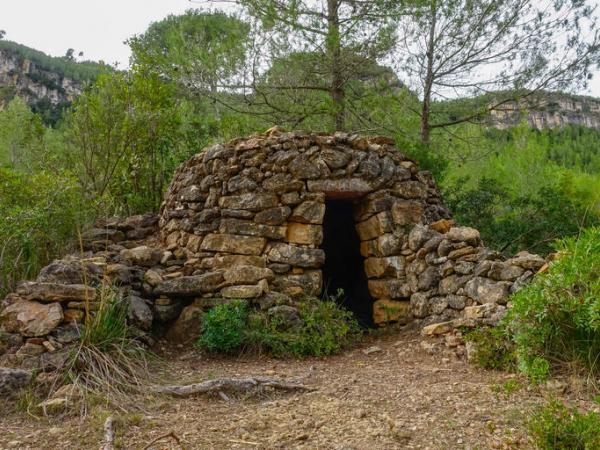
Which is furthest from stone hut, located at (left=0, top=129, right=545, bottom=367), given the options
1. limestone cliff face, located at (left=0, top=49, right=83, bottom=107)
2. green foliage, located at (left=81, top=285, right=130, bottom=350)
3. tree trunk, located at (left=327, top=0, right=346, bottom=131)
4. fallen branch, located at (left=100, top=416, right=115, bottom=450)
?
limestone cliff face, located at (left=0, top=49, right=83, bottom=107)

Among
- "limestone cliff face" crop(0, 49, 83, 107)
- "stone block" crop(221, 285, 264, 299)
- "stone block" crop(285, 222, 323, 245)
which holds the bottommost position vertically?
"stone block" crop(221, 285, 264, 299)

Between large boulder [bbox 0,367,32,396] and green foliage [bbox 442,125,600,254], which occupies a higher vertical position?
green foliage [bbox 442,125,600,254]

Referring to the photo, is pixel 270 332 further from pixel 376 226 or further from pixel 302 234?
Answer: pixel 376 226

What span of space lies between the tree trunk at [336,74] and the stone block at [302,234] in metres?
3.02

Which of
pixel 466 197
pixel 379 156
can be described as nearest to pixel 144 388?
pixel 379 156

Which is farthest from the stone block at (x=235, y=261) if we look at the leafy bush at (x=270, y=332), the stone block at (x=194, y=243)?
the leafy bush at (x=270, y=332)

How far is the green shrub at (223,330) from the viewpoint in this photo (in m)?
4.67

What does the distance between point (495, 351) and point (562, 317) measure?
2.38ft

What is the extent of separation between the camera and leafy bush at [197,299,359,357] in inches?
186

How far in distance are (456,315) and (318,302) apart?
137cm

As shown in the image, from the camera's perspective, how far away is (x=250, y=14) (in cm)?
781

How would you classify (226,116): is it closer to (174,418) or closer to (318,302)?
(318,302)

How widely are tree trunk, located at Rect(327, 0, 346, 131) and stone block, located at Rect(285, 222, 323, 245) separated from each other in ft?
9.92

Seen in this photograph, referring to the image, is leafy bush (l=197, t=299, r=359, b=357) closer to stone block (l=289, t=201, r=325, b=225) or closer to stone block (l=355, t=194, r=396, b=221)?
stone block (l=289, t=201, r=325, b=225)
